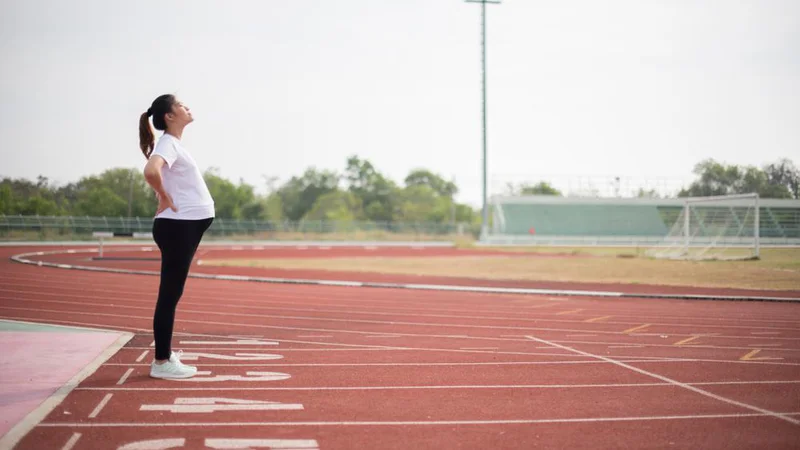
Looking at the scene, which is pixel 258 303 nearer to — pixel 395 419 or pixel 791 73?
pixel 395 419

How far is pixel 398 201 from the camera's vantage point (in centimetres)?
9106

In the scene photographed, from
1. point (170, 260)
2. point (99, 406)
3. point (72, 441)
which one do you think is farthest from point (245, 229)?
point (72, 441)

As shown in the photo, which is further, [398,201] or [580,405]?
[398,201]

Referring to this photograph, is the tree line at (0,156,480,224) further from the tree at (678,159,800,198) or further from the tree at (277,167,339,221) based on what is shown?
the tree at (678,159,800,198)

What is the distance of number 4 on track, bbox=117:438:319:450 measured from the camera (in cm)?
358

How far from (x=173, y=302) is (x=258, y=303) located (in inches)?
266

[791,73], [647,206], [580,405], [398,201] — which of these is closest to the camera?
[580,405]

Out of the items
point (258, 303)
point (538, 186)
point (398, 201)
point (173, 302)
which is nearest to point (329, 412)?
point (173, 302)

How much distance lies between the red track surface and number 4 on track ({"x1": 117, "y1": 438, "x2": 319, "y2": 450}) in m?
0.02

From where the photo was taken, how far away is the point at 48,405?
14.0 ft

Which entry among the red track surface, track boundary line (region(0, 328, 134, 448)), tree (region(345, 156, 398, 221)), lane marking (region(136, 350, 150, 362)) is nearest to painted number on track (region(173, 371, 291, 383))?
the red track surface

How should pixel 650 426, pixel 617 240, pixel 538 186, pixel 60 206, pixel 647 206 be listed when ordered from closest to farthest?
1. pixel 650 426
2. pixel 60 206
3. pixel 617 240
4. pixel 647 206
5. pixel 538 186

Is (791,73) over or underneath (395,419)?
over

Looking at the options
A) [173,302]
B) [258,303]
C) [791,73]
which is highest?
[791,73]
